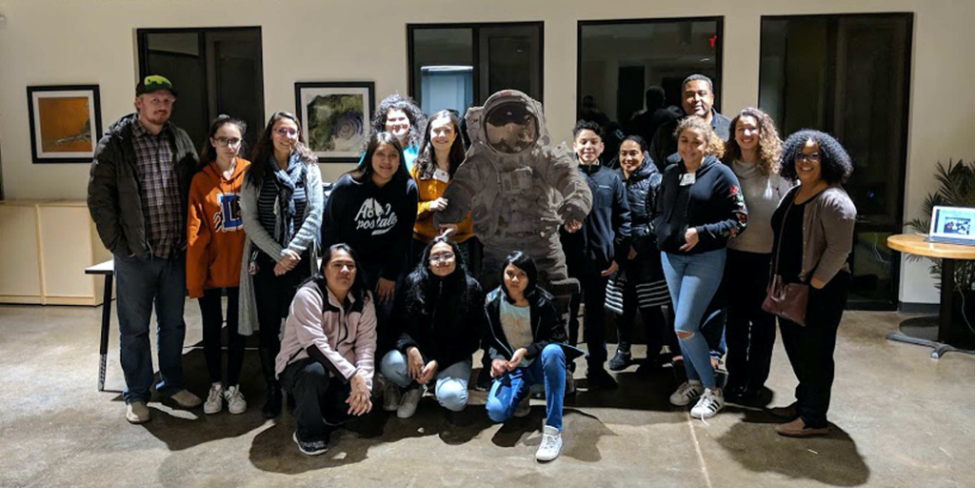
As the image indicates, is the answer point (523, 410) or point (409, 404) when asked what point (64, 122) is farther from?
point (523, 410)

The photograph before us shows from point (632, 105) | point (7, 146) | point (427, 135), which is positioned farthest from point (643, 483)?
point (7, 146)

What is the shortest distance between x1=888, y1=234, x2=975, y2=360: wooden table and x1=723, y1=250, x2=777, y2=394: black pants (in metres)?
1.52

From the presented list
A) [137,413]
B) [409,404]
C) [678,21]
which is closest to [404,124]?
[409,404]

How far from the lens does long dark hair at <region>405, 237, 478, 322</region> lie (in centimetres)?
370

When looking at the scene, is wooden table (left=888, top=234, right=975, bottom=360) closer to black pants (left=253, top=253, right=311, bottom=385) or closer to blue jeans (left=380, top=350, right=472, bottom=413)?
blue jeans (left=380, top=350, right=472, bottom=413)

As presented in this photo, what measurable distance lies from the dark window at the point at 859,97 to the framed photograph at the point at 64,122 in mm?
5446

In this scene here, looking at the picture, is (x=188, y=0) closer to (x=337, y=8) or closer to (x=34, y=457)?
(x=337, y=8)

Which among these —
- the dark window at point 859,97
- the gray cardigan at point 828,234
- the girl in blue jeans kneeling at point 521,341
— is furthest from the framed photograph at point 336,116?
the gray cardigan at point 828,234

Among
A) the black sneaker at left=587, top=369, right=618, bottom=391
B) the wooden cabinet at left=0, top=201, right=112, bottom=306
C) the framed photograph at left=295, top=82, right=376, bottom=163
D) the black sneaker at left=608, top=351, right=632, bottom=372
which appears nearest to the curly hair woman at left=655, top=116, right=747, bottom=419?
the black sneaker at left=587, top=369, right=618, bottom=391

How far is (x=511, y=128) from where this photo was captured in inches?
150

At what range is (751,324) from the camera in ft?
13.2

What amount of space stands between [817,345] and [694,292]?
1.92ft

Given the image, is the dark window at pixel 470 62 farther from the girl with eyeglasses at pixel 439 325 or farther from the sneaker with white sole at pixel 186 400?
the sneaker with white sole at pixel 186 400

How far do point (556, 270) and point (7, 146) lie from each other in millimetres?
5379
